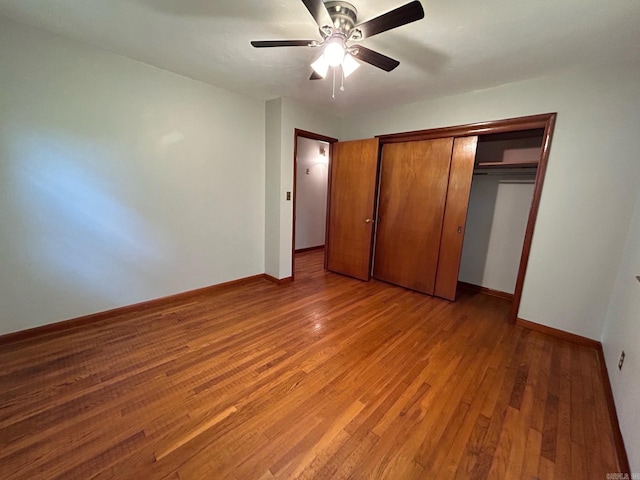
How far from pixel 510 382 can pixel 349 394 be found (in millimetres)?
1152

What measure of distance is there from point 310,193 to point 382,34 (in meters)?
3.61

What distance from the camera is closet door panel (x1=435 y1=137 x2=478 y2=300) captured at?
280 cm

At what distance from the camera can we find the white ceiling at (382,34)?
1.51 m

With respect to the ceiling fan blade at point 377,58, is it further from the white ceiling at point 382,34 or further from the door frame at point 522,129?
the door frame at point 522,129

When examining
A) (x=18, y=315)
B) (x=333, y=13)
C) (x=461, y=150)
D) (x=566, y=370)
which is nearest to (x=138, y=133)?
(x=18, y=315)

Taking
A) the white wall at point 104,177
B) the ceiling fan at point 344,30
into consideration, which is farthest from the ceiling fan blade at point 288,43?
the white wall at point 104,177

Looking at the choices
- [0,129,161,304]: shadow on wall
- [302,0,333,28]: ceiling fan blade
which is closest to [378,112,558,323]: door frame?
[302,0,333,28]: ceiling fan blade

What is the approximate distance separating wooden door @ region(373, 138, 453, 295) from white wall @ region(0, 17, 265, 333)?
1957 mm

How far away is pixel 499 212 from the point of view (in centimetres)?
319

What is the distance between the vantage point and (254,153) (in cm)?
326

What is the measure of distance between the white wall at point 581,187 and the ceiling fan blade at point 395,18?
1837 millimetres

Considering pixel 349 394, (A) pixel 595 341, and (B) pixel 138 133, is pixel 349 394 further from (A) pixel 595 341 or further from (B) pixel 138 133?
(B) pixel 138 133

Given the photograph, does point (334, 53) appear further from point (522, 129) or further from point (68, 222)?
point (68, 222)

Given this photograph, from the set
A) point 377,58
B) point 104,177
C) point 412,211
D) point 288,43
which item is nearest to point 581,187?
point 412,211
